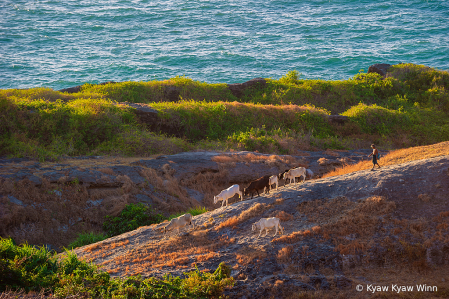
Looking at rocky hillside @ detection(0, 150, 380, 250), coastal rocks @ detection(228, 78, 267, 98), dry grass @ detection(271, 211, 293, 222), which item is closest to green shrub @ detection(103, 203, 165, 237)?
rocky hillside @ detection(0, 150, 380, 250)

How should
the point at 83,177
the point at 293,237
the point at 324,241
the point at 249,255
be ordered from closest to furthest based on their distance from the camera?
1. the point at 249,255
2. the point at 324,241
3. the point at 293,237
4. the point at 83,177

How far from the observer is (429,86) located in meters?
40.3

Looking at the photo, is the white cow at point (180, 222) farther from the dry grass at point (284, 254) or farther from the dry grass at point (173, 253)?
the dry grass at point (284, 254)

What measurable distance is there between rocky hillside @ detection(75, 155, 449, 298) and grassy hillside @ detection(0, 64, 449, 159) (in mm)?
13053

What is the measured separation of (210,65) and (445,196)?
181ft

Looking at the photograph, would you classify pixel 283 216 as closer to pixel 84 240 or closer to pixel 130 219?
pixel 130 219

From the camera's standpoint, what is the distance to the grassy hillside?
23.1 metres

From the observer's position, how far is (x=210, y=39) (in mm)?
73688

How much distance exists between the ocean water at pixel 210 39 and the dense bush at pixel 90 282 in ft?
158

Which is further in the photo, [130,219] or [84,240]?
[130,219]

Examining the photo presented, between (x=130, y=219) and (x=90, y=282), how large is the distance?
8107mm

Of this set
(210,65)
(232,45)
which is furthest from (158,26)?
(210,65)

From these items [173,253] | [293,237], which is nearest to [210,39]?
[173,253]

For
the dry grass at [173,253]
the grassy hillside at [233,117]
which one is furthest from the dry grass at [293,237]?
the grassy hillside at [233,117]
